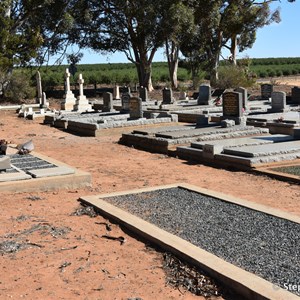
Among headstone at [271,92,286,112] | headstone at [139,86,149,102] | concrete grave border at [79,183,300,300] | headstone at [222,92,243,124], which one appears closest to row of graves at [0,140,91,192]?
concrete grave border at [79,183,300,300]

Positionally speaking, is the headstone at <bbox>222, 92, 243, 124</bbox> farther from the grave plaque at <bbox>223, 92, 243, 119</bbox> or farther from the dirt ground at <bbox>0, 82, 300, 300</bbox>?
the dirt ground at <bbox>0, 82, 300, 300</bbox>

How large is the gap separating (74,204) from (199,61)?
42.4 metres

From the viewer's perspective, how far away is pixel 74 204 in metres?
8.40

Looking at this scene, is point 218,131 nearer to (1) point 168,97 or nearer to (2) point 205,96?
(2) point 205,96

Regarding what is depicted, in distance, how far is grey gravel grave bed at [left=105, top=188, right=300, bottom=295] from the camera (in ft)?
17.0

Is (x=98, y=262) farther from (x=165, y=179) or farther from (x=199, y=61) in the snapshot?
(x=199, y=61)

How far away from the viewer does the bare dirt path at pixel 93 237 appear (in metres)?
5.02

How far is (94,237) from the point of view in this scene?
661cm

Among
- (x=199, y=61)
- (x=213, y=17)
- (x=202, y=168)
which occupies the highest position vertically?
(x=213, y=17)

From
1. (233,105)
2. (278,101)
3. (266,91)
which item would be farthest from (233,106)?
(266,91)

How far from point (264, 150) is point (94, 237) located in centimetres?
633

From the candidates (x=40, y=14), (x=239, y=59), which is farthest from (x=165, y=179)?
(x=239, y=59)

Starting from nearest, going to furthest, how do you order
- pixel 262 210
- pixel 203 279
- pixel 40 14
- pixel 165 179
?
1. pixel 203 279
2. pixel 262 210
3. pixel 165 179
4. pixel 40 14

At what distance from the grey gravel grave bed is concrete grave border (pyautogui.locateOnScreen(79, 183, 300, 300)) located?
0.13m
